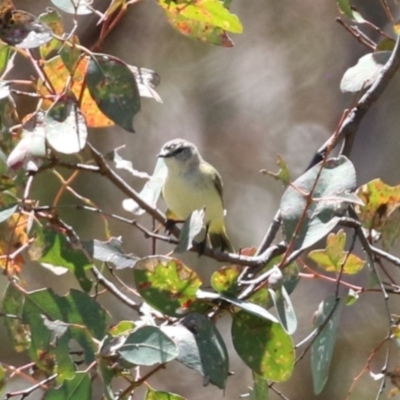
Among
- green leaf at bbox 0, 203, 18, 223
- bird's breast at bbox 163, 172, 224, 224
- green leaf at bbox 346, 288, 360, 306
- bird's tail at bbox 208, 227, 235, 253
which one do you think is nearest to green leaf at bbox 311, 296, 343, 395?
green leaf at bbox 346, 288, 360, 306

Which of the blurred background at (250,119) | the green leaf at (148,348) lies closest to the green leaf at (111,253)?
the green leaf at (148,348)

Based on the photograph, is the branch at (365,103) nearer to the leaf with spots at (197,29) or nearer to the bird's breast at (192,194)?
the leaf with spots at (197,29)

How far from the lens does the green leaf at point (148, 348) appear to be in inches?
31.6

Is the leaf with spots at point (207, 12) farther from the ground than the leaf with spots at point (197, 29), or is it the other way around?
the leaf with spots at point (207, 12)

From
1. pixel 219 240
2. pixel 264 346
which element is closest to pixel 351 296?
pixel 264 346

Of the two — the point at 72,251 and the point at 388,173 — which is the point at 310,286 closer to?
the point at 388,173

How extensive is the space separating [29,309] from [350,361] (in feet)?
7.87

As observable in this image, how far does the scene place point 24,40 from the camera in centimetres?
92

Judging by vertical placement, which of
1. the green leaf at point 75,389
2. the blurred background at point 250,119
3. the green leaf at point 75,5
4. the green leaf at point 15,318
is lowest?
the blurred background at point 250,119

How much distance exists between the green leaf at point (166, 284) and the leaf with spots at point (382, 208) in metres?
0.29

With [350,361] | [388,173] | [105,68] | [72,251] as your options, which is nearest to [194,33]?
[105,68]

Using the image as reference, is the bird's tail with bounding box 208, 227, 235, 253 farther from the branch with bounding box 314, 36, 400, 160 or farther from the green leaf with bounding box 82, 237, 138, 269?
the green leaf with bounding box 82, 237, 138, 269

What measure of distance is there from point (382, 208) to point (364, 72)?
27 centimetres

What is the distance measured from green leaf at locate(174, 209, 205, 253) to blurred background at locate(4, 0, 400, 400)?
86.1 inches
